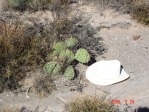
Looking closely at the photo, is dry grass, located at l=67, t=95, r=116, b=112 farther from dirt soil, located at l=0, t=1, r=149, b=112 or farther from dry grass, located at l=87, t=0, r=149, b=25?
dry grass, located at l=87, t=0, r=149, b=25

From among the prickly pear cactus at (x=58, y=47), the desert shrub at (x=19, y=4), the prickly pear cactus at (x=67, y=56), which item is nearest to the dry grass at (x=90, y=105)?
A: the prickly pear cactus at (x=67, y=56)

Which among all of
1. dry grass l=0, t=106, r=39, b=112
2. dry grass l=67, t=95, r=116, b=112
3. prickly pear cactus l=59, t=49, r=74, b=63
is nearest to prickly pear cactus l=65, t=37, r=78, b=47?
prickly pear cactus l=59, t=49, r=74, b=63

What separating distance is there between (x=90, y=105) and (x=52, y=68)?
97cm

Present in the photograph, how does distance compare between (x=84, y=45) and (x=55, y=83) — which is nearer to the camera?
(x=55, y=83)

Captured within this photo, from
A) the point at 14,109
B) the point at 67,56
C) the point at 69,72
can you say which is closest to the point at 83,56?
the point at 67,56

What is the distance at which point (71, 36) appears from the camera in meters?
6.60

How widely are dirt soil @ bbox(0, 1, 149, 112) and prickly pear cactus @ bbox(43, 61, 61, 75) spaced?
0.14 metres

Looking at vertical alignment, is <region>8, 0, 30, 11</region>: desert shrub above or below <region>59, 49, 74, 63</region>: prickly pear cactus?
above

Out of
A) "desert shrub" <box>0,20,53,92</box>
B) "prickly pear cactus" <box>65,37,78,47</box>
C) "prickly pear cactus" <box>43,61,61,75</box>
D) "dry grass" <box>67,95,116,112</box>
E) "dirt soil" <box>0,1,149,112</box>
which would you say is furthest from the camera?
"prickly pear cactus" <box>65,37,78,47</box>

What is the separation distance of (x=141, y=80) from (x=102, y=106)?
1.06m

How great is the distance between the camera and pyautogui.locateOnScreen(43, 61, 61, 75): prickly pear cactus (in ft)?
19.7

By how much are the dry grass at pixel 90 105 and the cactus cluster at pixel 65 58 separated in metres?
0.60

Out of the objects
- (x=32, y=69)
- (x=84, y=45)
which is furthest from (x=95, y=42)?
(x=32, y=69)

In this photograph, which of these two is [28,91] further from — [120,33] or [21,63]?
[120,33]
